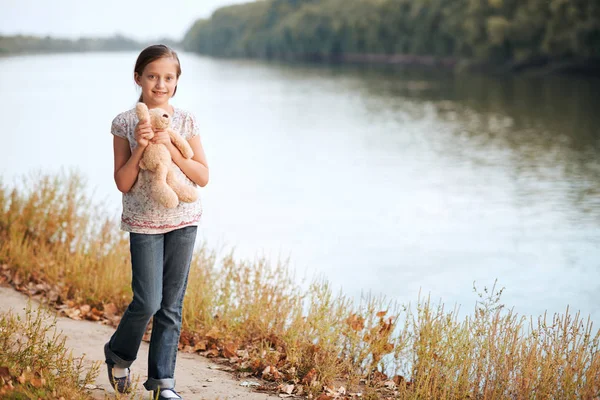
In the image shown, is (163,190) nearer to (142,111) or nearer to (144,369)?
(142,111)

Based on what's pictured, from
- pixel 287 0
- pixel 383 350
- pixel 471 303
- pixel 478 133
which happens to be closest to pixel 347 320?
pixel 383 350

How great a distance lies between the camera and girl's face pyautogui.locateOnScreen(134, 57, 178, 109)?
152 inches

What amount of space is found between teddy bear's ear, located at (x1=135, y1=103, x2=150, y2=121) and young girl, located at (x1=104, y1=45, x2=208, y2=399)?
4cm

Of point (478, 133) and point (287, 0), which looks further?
point (287, 0)

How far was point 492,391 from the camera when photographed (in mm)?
5133

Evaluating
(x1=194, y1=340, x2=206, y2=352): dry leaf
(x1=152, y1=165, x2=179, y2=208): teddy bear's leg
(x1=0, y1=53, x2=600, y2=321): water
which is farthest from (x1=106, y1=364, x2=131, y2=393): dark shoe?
(x1=0, y1=53, x2=600, y2=321): water

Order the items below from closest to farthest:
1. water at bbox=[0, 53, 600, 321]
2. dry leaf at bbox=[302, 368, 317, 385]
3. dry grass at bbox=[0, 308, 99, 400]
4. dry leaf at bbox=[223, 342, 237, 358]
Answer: dry grass at bbox=[0, 308, 99, 400]
dry leaf at bbox=[302, 368, 317, 385]
dry leaf at bbox=[223, 342, 237, 358]
water at bbox=[0, 53, 600, 321]

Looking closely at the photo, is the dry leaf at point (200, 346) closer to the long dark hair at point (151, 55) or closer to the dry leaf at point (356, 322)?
the dry leaf at point (356, 322)

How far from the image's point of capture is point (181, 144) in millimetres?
3840

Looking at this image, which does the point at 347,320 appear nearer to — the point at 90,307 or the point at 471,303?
the point at 90,307

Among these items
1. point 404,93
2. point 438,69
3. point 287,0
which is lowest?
point 404,93

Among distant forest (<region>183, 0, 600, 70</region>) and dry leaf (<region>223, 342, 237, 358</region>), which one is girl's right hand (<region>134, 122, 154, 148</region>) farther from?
distant forest (<region>183, 0, 600, 70</region>)

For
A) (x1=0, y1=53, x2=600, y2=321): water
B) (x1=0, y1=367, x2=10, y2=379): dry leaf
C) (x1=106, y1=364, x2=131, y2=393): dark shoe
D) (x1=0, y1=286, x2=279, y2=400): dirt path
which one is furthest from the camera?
(x1=0, y1=53, x2=600, y2=321): water

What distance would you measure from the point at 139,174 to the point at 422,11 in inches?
2897
